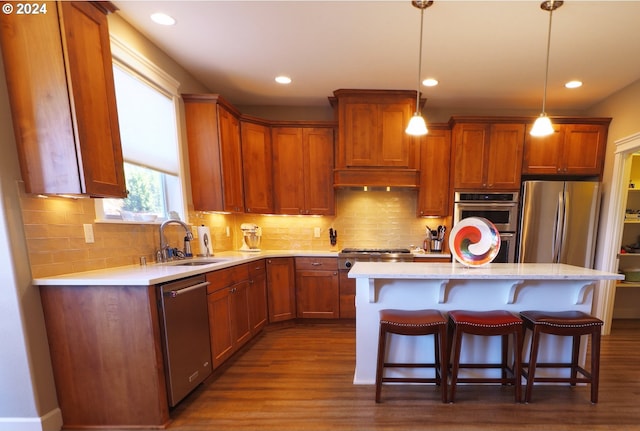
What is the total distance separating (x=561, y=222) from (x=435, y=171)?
1.48m

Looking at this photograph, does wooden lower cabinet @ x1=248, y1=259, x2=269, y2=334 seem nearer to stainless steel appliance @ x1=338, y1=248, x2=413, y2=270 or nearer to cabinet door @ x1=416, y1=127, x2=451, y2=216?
stainless steel appliance @ x1=338, y1=248, x2=413, y2=270

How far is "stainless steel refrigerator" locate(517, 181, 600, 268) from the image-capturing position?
2889 mm

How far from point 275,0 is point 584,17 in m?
2.19

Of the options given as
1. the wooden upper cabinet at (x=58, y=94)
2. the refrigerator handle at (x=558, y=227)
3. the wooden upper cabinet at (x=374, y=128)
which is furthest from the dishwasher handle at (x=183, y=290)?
the refrigerator handle at (x=558, y=227)

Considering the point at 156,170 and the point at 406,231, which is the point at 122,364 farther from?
the point at 406,231

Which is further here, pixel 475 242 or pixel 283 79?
pixel 283 79

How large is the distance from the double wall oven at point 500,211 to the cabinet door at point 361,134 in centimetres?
120

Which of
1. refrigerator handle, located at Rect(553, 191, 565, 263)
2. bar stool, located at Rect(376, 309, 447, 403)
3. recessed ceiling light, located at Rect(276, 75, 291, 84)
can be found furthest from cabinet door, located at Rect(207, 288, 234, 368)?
refrigerator handle, located at Rect(553, 191, 565, 263)

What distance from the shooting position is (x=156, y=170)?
2.26 meters

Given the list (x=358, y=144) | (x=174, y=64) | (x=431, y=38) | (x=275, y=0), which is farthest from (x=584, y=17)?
(x=174, y=64)

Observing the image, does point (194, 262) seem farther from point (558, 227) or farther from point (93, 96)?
point (558, 227)

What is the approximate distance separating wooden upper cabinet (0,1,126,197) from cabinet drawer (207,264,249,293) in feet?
3.08

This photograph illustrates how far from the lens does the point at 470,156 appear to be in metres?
3.12

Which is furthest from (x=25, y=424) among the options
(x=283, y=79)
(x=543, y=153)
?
(x=543, y=153)
